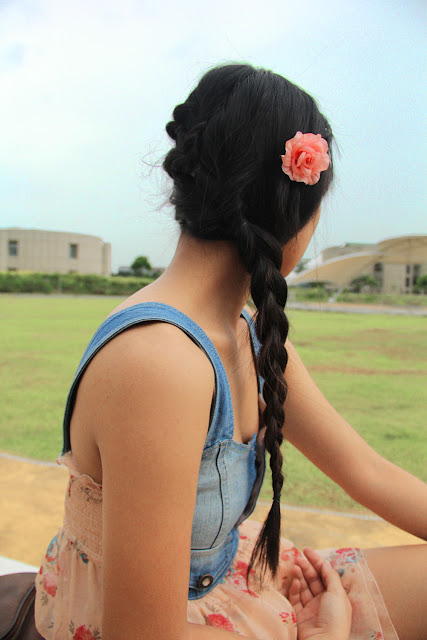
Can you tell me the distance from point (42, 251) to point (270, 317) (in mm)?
34881

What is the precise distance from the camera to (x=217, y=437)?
0.67 metres

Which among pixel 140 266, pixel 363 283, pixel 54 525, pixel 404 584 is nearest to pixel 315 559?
pixel 404 584

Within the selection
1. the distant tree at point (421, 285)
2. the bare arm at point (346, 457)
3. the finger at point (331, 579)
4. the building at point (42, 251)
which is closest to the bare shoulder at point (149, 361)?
the bare arm at point (346, 457)

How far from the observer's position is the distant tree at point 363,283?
92.2ft

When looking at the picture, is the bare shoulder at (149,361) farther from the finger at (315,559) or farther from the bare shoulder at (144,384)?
the finger at (315,559)

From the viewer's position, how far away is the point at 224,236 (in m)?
0.71

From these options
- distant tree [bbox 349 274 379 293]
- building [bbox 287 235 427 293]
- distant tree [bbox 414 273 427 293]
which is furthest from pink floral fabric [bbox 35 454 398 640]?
distant tree [bbox 414 273 427 293]

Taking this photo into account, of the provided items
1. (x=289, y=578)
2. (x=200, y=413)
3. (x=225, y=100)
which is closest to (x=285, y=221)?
(x=225, y=100)

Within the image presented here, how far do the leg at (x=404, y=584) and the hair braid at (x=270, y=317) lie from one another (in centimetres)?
26

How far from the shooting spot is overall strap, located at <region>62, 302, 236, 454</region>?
0.60 meters

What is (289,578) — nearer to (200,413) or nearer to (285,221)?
(200,413)

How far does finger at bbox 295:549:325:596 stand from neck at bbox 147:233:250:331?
478 mm

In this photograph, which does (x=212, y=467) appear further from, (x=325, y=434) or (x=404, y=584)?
(x=404, y=584)

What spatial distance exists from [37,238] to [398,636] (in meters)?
35.1
